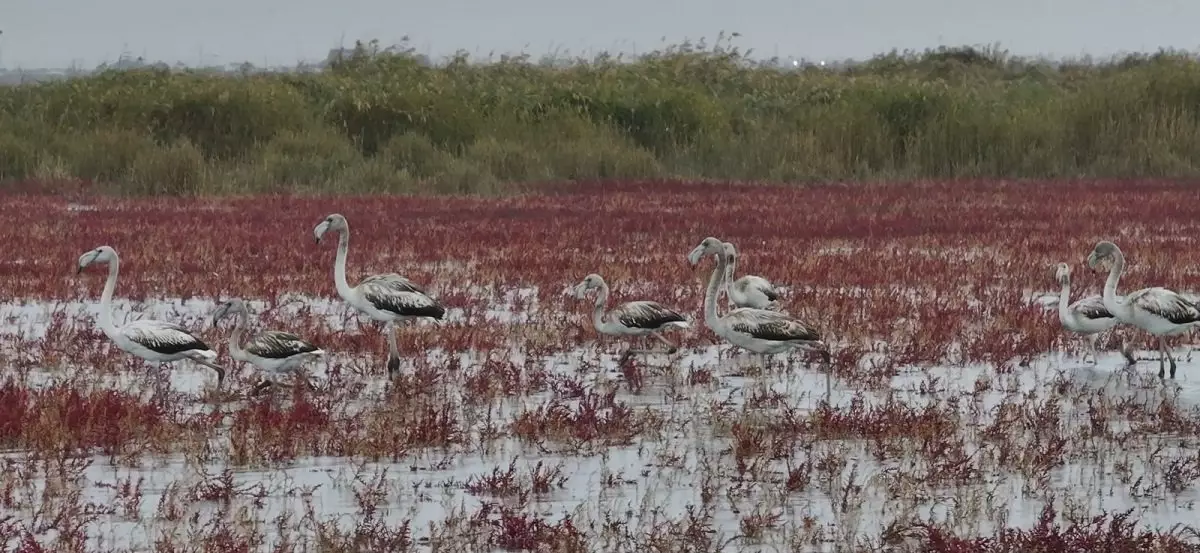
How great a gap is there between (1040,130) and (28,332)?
26340 mm

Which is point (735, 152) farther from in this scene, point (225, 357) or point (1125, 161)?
point (225, 357)

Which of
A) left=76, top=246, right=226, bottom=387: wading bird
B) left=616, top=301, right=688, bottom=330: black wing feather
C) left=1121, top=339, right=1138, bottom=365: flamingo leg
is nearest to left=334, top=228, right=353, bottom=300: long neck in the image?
left=76, top=246, right=226, bottom=387: wading bird

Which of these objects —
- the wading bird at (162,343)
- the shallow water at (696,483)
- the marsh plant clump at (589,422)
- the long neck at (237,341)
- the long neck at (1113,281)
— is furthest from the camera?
the long neck at (1113,281)

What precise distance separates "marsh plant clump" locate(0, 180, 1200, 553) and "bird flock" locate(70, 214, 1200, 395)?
22 cm

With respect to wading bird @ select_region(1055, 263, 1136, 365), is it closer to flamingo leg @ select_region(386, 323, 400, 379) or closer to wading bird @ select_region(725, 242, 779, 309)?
wading bird @ select_region(725, 242, 779, 309)

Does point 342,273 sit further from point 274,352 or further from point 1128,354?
point 1128,354

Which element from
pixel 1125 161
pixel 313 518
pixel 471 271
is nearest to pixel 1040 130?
pixel 1125 161

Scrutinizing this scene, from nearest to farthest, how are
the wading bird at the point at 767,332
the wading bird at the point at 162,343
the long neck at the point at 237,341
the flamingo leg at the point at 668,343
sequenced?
the wading bird at the point at 162,343 → the long neck at the point at 237,341 → the wading bird at the point at 767,332 → the flamingo leg at the point at 668,343

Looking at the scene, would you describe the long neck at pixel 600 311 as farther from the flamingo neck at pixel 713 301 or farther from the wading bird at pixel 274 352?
the wading bird at pixel 274 352

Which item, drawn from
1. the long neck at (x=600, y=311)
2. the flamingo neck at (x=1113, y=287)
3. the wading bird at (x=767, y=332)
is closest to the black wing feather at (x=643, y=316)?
the long neck at (x=600, y=311)

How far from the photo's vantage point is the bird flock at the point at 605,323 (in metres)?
9.74

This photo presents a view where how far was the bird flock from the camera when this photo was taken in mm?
9742

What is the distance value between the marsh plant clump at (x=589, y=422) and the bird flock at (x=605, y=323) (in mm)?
223

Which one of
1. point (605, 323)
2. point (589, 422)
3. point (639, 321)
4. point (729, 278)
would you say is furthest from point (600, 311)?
point (589, 422)
